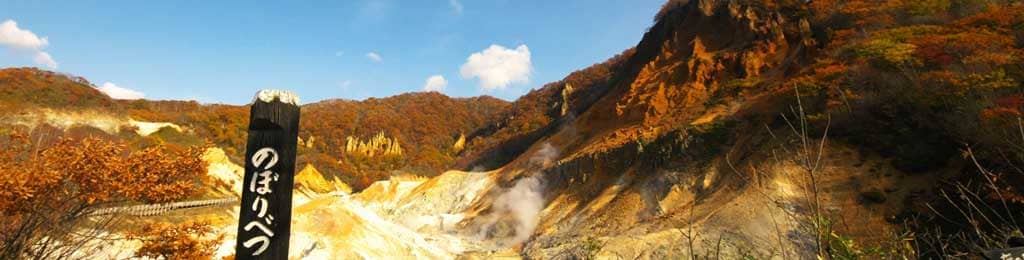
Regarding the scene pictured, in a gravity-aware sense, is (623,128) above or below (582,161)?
above

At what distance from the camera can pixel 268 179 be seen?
2889 mm

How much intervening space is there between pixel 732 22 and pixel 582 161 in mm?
15005

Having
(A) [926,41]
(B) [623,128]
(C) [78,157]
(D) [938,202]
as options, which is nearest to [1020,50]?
(A) [926,41]

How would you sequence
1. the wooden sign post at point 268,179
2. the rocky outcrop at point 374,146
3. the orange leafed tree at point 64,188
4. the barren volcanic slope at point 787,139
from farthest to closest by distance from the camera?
the rocky outcrop at point 374,146 → the barren volcanic slope at point 787,139 → the orange leafed tree at point 64,188 → the wooden sign post at point 268,179

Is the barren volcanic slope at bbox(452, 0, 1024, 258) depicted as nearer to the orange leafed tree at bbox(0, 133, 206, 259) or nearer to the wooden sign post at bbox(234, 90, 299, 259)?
the wooden sign post at bbox(234, 90, 299, 259)

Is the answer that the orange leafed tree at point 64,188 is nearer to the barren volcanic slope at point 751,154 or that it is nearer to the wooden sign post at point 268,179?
the wooden sign post at point 268,179

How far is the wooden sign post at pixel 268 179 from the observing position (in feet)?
9.21

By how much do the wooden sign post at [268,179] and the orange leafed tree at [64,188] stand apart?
194 inches

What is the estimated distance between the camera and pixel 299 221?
19344 mm

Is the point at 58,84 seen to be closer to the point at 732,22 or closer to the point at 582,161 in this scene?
the point at 582,161

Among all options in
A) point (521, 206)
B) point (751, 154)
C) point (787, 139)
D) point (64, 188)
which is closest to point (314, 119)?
point (521, 206)

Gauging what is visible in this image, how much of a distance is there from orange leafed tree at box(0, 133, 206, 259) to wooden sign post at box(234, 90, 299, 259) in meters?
4.92

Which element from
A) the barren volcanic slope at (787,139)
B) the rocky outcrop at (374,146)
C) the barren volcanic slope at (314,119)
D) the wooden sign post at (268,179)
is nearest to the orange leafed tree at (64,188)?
the barren volcanic slope at (314,119)

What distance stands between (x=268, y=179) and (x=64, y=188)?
558 cm
